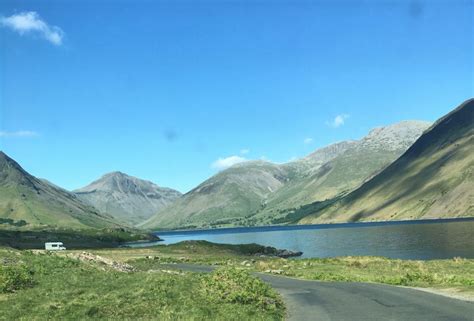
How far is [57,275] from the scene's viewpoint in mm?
33281

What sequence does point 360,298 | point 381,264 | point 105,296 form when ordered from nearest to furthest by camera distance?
point 105,296
point 360,298
point 381,264

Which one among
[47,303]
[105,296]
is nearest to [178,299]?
[105,296]

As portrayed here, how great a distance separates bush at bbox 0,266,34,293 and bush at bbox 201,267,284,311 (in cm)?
1065

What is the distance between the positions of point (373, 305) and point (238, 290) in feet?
25.1

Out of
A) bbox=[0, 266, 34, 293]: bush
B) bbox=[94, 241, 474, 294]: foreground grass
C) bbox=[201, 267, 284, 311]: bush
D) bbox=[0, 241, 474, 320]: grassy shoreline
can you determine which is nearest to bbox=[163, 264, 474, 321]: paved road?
bbox=[201, 267, 284, 311]: bush

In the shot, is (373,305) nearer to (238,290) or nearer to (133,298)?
(238,290)

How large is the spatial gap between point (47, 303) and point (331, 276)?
32.3m

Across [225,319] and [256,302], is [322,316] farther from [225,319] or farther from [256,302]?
[225,319]

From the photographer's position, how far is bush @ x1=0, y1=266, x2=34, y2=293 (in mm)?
27483

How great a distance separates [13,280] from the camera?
2830 centimetres

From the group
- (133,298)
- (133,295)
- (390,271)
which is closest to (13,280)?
(133,295)

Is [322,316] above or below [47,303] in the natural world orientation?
below

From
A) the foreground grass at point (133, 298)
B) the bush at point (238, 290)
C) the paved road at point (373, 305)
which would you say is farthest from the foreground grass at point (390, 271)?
the foreground grass at point (133, 298)

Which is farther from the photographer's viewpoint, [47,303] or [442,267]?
[442,267]
